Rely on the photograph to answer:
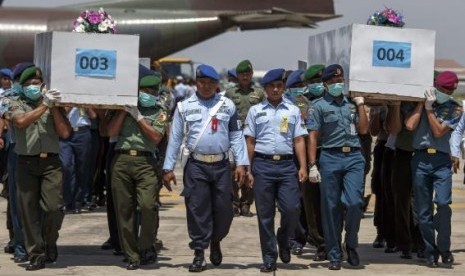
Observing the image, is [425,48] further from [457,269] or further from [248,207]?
[248,207]

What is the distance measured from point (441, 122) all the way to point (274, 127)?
5.03 ft

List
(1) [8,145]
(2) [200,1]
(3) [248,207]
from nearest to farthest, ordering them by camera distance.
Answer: (1) [8,145]
(3) [248,207]
(2) [200,1]

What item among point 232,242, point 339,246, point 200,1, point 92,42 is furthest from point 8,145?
point 200,1

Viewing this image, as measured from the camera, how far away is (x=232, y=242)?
11.0 m

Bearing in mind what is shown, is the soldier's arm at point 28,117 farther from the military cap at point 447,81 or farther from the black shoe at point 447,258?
the black shoe at point 447,258

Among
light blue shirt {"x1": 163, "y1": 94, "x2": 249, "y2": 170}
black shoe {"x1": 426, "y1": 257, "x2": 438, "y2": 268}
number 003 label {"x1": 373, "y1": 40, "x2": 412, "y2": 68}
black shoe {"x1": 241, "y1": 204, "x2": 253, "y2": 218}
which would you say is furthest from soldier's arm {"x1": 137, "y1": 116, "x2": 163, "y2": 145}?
black shoe {"x1": 241, "y1": 204, "x2": 253, "y2": 218}

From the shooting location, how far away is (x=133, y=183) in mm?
9336

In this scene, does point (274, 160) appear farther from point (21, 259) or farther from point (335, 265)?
point (21, 259)

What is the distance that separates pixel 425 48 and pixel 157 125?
248cm

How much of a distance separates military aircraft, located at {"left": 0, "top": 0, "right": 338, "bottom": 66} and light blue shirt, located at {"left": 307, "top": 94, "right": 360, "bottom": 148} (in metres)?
15.6

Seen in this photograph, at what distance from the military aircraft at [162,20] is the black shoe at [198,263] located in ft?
51.8

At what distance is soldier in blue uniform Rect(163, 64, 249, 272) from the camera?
9164 millimetres

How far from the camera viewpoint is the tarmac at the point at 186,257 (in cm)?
920

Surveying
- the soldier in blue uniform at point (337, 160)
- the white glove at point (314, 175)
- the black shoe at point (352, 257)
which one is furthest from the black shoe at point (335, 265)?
the white glove at point (314, 175)
